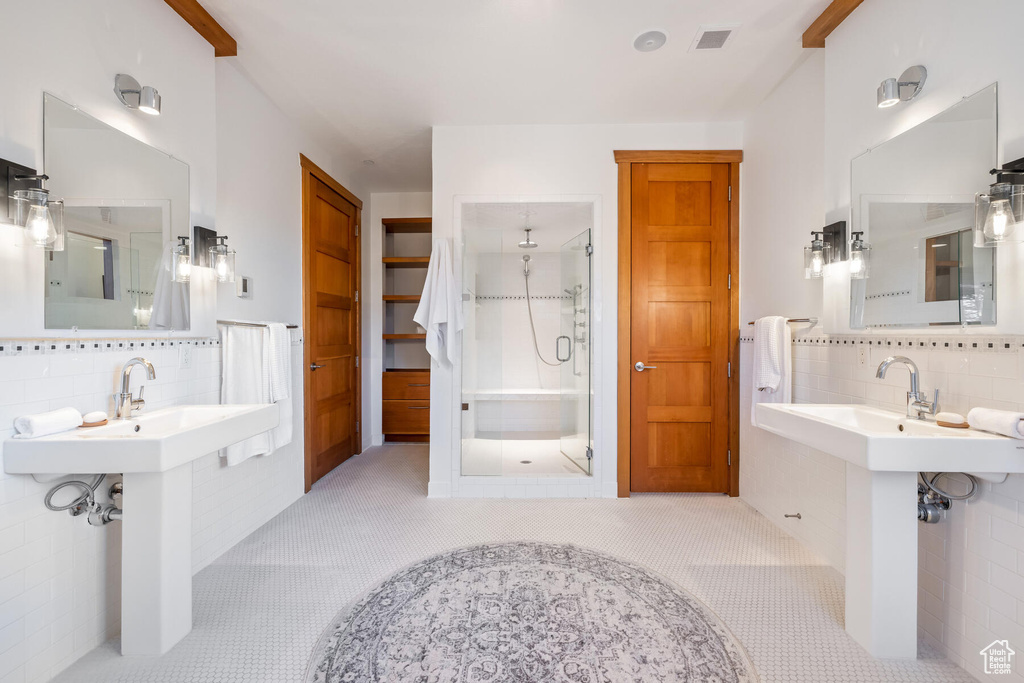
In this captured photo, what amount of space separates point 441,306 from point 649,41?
5.96ft

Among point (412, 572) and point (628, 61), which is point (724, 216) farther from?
point (412, 572)

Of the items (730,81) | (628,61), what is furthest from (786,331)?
(628,61)

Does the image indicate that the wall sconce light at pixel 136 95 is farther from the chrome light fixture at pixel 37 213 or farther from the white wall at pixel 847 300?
the white wall at pixel 847 300

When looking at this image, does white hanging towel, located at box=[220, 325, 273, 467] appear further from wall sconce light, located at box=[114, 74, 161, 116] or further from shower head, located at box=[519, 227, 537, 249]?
shower head, located at box=[519, 227, 537, 249]

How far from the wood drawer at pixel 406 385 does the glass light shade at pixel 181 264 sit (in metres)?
2.55

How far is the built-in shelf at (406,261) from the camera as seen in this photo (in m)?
4.40

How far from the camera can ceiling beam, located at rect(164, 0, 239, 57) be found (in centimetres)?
192

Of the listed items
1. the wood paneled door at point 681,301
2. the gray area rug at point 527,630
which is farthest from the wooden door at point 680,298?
the gray area rug at point 527,630

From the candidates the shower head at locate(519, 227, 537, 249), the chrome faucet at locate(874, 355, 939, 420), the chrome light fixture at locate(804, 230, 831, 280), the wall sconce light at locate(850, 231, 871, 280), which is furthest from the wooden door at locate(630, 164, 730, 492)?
the chrome faucet at locate(874, 355, 939, 420)

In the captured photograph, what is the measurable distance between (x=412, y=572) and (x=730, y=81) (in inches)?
121

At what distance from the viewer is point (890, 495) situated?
4.92 feet

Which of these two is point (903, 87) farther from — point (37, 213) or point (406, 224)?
point (406, 224)

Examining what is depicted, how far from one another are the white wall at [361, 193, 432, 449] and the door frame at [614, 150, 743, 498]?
6.96 ft

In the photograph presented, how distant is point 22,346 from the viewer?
4.47ft
